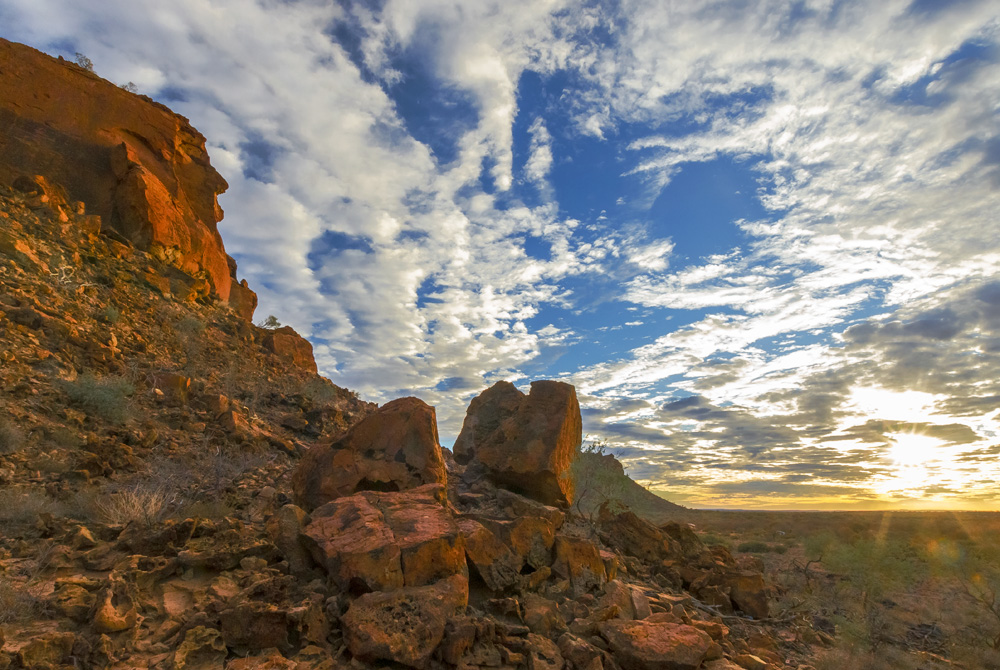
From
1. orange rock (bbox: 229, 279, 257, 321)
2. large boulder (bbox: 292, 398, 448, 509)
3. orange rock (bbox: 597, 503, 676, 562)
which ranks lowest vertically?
orange rock (bbox: 597, 503, 676, 562)

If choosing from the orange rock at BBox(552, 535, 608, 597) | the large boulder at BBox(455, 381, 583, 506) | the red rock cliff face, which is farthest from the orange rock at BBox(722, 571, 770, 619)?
the red rock cliff face

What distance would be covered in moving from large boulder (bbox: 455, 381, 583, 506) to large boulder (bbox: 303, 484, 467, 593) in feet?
15.8

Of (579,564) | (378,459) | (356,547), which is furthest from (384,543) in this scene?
(579,564)

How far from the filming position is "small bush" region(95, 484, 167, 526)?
8.26m

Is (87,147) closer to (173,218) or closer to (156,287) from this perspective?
(173,218)

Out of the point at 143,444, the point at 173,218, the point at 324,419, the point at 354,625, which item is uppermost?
the point at 173,218

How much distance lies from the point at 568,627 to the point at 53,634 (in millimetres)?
6199

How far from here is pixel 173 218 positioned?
23625mm

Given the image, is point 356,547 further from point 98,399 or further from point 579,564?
point 98,399

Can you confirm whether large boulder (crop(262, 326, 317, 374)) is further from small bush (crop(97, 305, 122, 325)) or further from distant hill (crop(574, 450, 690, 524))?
distant hill (crop(574, 450, 690, 524))

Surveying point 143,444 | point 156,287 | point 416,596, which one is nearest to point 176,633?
point 416,596

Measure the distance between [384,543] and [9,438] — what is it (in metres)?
8.23

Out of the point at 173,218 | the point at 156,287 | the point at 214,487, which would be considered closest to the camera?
the point at 214,487

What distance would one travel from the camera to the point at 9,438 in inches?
386
